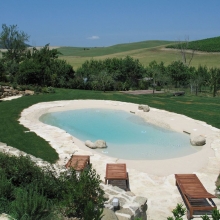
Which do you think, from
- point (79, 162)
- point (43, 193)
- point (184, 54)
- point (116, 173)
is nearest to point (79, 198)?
point (43, 193)

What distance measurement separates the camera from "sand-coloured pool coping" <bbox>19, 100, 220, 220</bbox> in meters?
8.48

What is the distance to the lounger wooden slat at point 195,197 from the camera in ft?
24.3

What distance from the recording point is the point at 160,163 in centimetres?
1129

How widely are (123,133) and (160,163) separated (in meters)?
5.26

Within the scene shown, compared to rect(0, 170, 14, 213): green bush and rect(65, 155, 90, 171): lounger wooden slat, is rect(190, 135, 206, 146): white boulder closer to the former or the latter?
rect(65, 155, 90, 171): lounger wooden slat

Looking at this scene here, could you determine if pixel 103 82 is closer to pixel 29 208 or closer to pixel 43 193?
pixel 43 193

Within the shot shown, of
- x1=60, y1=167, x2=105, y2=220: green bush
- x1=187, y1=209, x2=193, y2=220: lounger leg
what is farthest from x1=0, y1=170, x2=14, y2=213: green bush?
x1=187, y1=209, x2=193, y2=220: lounger leg

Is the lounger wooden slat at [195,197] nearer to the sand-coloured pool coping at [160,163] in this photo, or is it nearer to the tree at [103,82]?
the sand-coloured pool coping at [160,163]

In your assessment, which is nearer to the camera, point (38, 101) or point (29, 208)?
point (29, 208)

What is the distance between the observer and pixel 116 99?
25453 millimetres

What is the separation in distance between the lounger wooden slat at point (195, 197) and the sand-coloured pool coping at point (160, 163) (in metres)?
0.39

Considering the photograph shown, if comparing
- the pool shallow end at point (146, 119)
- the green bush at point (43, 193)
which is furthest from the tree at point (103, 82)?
the green bush at point (43, 193)

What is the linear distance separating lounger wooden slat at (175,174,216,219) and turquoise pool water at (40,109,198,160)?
368cm

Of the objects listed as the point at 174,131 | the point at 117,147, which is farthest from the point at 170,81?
the point at 117,147
